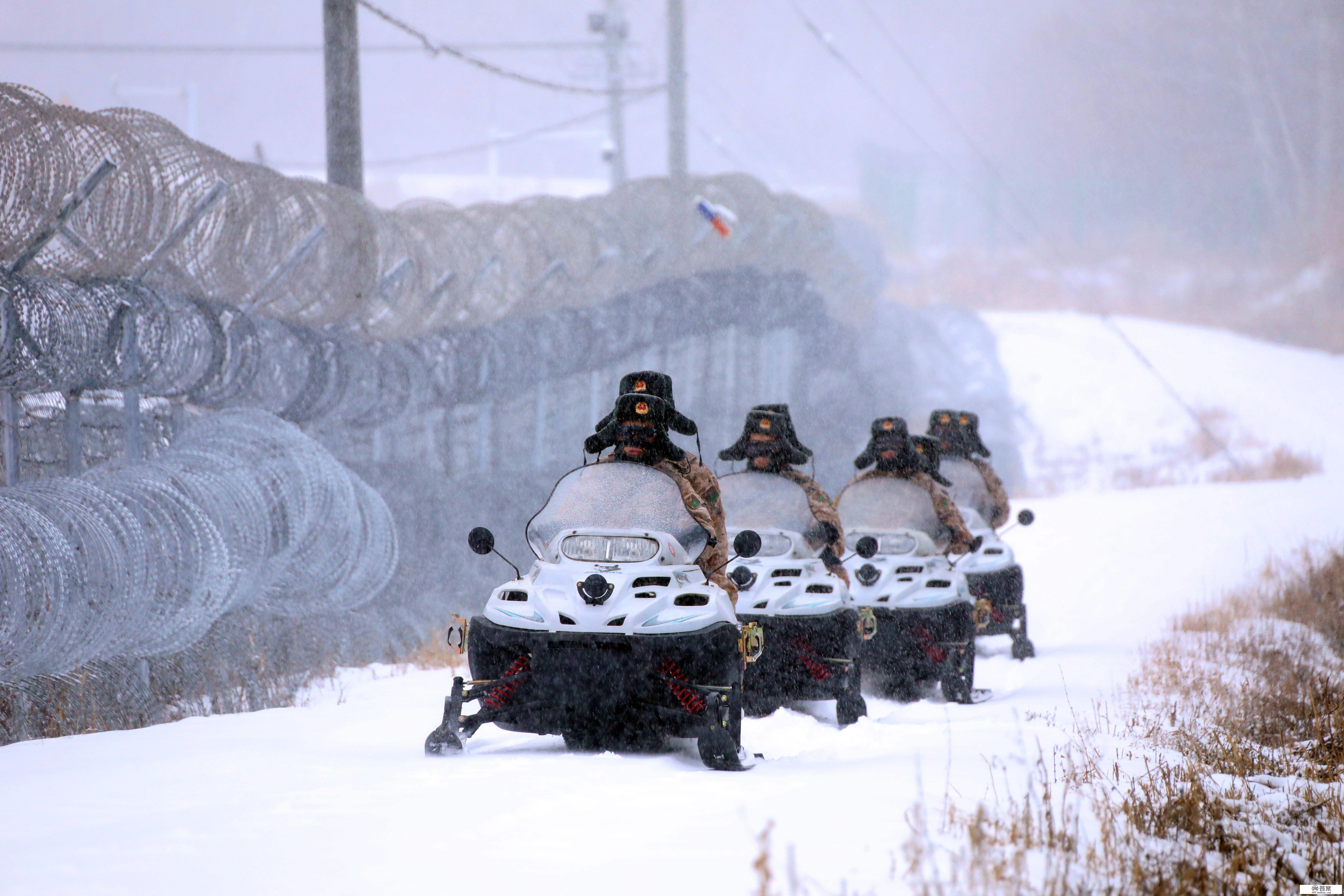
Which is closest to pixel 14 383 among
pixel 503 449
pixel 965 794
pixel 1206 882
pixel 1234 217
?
pixel 965 794

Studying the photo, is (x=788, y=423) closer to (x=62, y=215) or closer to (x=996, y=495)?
(x=996, y=495)

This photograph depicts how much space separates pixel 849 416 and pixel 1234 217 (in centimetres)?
4365

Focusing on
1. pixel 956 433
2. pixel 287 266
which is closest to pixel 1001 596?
pixel 956 433

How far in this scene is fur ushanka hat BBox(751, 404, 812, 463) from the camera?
34.7 ft

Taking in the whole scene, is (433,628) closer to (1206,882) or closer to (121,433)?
(121,433)

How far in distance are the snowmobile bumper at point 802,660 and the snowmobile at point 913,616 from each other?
1089 millimetres

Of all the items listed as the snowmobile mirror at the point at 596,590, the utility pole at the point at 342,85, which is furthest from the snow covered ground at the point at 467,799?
the utility pole at the point at 342,85

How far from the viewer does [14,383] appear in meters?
9.56

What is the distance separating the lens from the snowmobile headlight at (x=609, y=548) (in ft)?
24.2

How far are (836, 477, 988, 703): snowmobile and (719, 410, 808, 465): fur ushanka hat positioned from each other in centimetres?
85

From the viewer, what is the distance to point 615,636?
703 cm

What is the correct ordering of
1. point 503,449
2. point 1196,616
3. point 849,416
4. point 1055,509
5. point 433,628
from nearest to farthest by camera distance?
point 433,628 < point 1196,616 < point 503,449 < point 1055,509 < point 849,416

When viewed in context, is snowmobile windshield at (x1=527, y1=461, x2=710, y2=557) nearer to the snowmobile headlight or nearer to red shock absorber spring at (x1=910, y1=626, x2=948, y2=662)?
the snowmobile headlight

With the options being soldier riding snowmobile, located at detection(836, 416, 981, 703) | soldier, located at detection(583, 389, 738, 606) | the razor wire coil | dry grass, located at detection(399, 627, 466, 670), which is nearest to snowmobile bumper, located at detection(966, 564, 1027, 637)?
soldier riding snowmobile, located at detection(836, 416, 981, 703)
